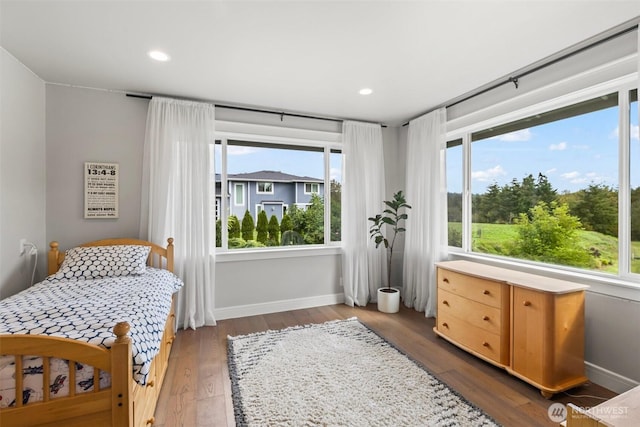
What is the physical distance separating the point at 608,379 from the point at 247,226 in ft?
11.4

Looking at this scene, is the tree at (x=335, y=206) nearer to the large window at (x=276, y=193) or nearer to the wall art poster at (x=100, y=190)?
the large window at (x=276, y=193)

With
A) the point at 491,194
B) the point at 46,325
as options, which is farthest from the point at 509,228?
the point at 46,325

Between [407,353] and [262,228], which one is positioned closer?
[407,353]

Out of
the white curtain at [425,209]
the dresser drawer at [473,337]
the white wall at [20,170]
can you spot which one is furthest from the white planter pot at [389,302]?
the white wall at [20,170]

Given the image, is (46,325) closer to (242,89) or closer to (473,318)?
(242,89)

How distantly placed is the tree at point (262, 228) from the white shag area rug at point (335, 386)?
3.94ft

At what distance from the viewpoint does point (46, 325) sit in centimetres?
140

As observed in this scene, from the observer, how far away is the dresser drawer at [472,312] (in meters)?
2.30

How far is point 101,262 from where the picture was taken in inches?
96.4

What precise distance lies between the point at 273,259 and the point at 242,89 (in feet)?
6.39

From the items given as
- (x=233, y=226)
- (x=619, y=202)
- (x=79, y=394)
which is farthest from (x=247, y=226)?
(x=619, y=202)

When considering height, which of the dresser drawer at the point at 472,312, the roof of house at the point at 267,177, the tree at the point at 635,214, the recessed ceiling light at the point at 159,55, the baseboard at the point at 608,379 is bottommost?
the baseboard at the point at 608,379

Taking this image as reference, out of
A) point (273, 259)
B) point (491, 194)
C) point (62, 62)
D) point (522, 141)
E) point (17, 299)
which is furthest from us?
point (273, 259)

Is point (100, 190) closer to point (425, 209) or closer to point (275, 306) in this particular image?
point (275, 306)
